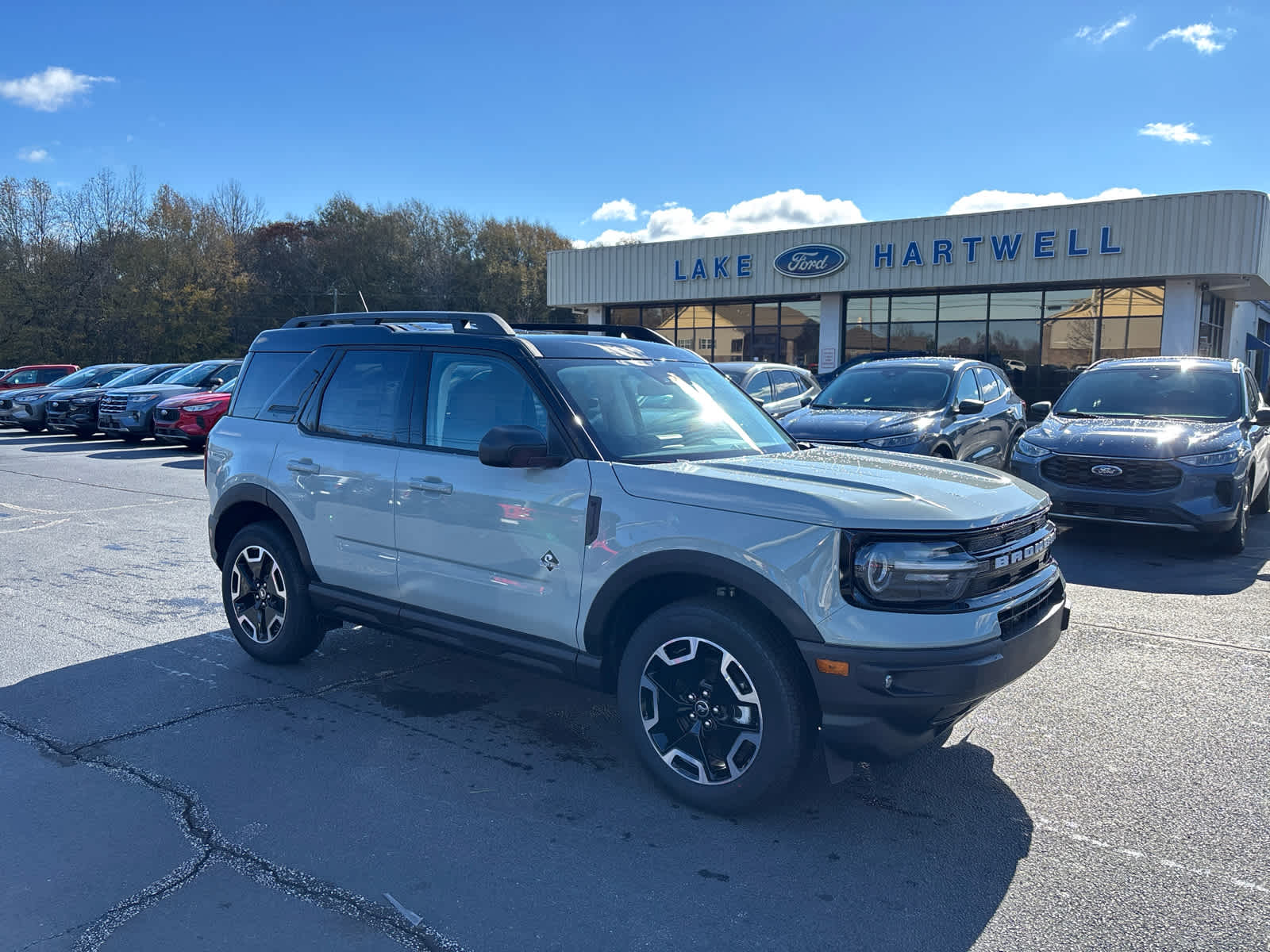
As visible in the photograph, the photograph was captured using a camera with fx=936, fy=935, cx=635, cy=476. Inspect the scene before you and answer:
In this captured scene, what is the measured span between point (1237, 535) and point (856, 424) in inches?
138

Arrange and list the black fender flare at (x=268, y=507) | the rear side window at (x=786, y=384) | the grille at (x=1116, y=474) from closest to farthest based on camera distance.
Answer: the black fender flare at (x=268, y=507) < the grille at (x=1116, y=474) < the rear side window at (x=786, y=384)

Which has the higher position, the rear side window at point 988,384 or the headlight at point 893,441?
the rear side window at point 988,384

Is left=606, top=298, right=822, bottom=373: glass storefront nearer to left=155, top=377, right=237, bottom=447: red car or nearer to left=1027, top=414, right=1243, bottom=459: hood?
left=155, top=377, right=237, bottom=447: red car

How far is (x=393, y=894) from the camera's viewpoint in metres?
2.99

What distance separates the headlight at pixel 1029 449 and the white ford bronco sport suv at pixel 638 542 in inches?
178

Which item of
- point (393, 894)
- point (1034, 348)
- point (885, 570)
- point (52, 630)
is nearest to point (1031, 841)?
point (885, 570)

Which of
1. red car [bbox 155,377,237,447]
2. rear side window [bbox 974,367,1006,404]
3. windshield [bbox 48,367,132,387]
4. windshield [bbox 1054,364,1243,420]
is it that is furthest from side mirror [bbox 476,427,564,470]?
windshield [bbox 48,367,132,387]

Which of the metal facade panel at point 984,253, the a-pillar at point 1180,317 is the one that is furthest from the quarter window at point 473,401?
the a-pillar at point 1180,317

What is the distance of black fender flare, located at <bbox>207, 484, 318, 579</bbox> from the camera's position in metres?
5.05

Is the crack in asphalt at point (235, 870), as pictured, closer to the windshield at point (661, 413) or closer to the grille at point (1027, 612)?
the windshield at point (661, 413)

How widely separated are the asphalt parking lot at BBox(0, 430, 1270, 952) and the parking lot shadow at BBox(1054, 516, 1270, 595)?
1541mm

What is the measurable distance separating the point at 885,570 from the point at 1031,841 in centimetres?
114

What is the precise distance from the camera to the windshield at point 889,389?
34.6 ft

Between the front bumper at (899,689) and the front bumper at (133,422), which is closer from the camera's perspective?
the front bumper at (899,689)
